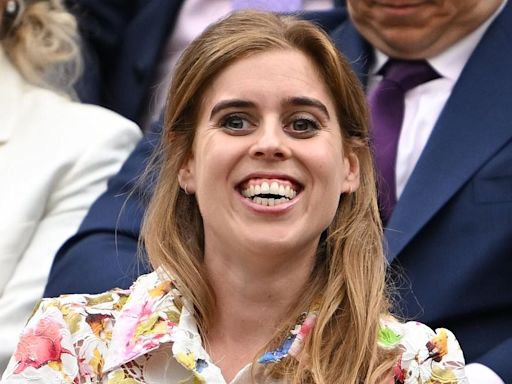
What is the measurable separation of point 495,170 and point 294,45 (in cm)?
72

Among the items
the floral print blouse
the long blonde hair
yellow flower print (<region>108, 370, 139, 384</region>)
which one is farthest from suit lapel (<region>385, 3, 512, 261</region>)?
yellow flower print (<region>108, 370, 139, 384</region>)

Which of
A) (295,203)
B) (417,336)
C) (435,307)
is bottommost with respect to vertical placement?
(435,307)

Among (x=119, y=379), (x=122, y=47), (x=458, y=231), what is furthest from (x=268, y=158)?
(x=122, y=47)

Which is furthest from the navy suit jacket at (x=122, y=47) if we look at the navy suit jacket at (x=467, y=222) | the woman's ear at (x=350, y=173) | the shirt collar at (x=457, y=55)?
the woman's ear at (x=350, y=173)

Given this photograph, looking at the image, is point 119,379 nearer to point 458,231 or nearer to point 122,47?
point 458,231

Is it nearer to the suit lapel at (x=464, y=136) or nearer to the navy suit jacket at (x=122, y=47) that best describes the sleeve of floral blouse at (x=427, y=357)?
the suit lapel at (x=464, y=136)

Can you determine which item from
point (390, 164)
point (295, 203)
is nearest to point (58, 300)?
point (295, 203)

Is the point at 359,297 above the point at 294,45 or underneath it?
underneath

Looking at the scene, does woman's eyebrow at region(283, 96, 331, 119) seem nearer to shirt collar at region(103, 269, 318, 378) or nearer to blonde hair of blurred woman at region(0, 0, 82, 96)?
shirt collar at region(103, 269, 318, 378)

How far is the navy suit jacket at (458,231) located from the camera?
8.31 ft

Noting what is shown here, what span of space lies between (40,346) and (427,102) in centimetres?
116

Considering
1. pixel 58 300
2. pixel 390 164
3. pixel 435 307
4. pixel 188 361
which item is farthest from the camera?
pixel 390 164

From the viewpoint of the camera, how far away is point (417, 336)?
2.02 m

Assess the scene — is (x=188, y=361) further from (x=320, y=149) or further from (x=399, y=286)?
(x=399, y=286)
